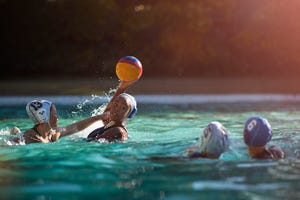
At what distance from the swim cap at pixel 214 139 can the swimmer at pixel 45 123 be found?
1.85 metres

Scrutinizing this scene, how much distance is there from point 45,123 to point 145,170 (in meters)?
1.91

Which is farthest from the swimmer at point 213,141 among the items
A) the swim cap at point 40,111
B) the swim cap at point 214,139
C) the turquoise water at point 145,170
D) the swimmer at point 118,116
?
the swim cap at point 40,111

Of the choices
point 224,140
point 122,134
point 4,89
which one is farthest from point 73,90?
point 224,140

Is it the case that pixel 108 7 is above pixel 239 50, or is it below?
above

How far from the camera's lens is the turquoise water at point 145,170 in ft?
15.4

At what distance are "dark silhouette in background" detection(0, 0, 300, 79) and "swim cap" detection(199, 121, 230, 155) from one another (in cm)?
1057

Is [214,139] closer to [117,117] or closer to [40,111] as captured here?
[117,117]

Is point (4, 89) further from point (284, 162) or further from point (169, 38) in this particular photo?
point (284, 162)

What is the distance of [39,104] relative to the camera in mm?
6945

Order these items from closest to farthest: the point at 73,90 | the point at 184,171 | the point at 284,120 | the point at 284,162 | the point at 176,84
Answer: the point at 184,171, the point at 284,162, the point at 284,120, the point at 73,90, the point at 176,84

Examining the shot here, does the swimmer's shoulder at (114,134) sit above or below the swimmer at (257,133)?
above

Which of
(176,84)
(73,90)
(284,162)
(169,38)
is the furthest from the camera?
(169,38)

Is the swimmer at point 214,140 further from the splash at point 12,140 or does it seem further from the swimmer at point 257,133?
the splash at point 12,140

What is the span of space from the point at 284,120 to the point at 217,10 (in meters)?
7.73
